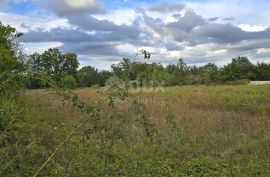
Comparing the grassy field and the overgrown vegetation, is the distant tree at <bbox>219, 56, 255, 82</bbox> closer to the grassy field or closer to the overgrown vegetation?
the overgrown vegetation

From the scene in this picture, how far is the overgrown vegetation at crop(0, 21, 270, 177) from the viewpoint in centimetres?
408

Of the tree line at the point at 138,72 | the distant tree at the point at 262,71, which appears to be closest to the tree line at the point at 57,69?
the tree line at the point at 138,72

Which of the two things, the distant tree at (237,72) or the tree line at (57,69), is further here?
the distant tree at (237,72)

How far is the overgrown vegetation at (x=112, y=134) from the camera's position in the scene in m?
4.08

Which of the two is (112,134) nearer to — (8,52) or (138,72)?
(138,72)

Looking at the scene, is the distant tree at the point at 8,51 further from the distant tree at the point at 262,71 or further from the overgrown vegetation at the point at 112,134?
the distant tree at the point at 262,71

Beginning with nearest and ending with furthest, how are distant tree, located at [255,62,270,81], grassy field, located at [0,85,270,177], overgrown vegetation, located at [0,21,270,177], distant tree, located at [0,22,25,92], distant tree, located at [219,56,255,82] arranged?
1. overgrown vegetation, located at [0,21,270,177]
2. grassy field, located at [0,85,270,177]
3. distant tree, located at [0,22,25,92]
4. distant tree, located at [219,56,255,82]
5. distant tree, located at [255,62,270,81]

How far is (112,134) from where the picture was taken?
4.50m

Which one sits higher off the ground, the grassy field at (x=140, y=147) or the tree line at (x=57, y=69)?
the tree line at (x=57, y=69)
